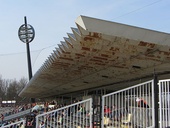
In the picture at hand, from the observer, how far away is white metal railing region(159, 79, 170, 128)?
5820 millimetres

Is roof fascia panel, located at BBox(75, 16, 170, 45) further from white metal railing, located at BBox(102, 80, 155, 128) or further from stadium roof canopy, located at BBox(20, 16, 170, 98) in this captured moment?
white metal railing, located at BBox(102, 80, 155, 128)

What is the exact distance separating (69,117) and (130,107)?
2.76m

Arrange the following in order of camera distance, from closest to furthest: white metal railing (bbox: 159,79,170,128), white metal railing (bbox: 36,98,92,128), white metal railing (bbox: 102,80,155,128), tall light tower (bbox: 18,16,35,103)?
1. white metal railing (bbox: 159,79,170,128)
2. white metal railing (bbox: 102,80,155,128)
3. white metal railing (bbox: 36,98,92,128)
4. tall light tower (bbox: 18,16,35,103)

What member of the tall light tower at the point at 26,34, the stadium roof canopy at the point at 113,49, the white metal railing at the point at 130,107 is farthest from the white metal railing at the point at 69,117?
the tall light tower at the point at 26,34

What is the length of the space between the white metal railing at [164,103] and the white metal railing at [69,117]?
2118 millimetres

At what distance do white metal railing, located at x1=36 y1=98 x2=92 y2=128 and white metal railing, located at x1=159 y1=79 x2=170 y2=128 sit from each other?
83.4 inches

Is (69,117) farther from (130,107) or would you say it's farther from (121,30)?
(121,30)

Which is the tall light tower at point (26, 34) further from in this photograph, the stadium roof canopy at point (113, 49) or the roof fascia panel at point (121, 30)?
the roof fascia panel at point (121, 30)

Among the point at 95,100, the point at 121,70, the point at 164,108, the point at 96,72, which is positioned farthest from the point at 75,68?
the point at 164,108

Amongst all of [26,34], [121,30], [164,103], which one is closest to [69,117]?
[121,30]

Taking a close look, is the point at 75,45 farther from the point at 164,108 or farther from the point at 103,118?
the point at 164,108

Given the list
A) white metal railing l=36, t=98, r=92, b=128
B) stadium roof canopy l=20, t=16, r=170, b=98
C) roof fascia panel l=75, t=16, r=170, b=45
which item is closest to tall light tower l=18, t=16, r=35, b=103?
stadium roof canopy l=20, t=16, r=170, b=98

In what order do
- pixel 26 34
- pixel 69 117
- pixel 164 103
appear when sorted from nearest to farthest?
pixel 164 103, pixel 69 117, pixel 26 34

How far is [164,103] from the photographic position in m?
5.94
